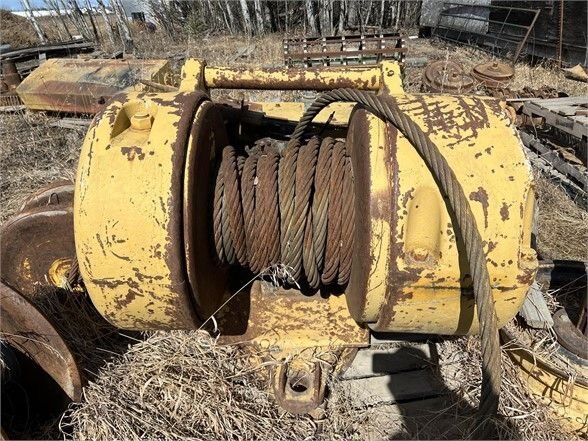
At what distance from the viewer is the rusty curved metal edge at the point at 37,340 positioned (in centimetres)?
182

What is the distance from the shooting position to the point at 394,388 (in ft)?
7.13

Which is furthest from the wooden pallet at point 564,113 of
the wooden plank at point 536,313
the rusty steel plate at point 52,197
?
the rusty steel plate at point 52,197

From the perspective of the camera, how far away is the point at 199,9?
1227cm

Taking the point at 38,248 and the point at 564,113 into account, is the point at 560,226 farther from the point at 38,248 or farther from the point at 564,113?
the point at 38,248

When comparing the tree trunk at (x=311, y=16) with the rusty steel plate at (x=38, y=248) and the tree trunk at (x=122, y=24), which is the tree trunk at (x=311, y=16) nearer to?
the tree trunk at (x=122, y=24)

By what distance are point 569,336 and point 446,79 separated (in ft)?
18.1

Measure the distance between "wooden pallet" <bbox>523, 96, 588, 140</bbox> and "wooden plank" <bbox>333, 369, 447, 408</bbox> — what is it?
2.83 metres

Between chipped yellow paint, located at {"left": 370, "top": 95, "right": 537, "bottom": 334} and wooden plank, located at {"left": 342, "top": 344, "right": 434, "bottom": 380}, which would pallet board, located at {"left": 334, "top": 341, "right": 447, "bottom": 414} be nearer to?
wooden plank, located at {"left": 342, "top": 344, "right": 434, "bottom": 380}

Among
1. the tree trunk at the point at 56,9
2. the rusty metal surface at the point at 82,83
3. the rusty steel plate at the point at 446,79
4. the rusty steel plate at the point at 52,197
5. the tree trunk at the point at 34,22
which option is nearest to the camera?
the rusty steel plate at the point at 52,197

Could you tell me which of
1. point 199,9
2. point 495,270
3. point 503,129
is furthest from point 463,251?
point 199,9

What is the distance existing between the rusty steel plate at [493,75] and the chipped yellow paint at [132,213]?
21.4 ft

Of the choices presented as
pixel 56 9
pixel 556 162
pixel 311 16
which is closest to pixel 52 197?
pixel 556 162

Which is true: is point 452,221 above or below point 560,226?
above

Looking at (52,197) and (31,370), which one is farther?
(52,197)
